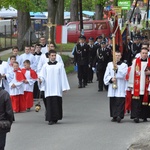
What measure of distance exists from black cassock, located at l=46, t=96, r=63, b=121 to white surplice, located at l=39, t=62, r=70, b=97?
0.39ft

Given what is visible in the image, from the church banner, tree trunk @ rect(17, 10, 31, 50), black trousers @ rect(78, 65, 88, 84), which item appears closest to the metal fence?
tree trunk @ rect(17, 10, 31, 50)

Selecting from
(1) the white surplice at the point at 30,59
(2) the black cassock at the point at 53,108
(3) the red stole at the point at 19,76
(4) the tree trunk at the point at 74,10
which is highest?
(4) the tree trunk at the point at 74,10

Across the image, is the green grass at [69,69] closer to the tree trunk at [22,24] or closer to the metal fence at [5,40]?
the tree trunk at [22,24]

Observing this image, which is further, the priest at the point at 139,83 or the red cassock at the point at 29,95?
the red cassock at the point at 29,95

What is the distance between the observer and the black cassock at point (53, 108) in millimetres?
15133

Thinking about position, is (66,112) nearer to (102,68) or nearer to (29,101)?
(29,101)

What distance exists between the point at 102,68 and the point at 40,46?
323cm

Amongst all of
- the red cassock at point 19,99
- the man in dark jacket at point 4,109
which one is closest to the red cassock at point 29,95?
the red cassock at point 19,99

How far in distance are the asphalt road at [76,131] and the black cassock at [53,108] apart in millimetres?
198

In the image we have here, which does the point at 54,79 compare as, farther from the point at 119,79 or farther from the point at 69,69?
the point at 69,69

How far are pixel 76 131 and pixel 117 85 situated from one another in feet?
5.90

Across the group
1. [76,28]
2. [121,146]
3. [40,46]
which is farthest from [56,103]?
[76,28]

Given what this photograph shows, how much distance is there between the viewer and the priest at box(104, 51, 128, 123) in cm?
1502

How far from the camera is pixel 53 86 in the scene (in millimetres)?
15273
